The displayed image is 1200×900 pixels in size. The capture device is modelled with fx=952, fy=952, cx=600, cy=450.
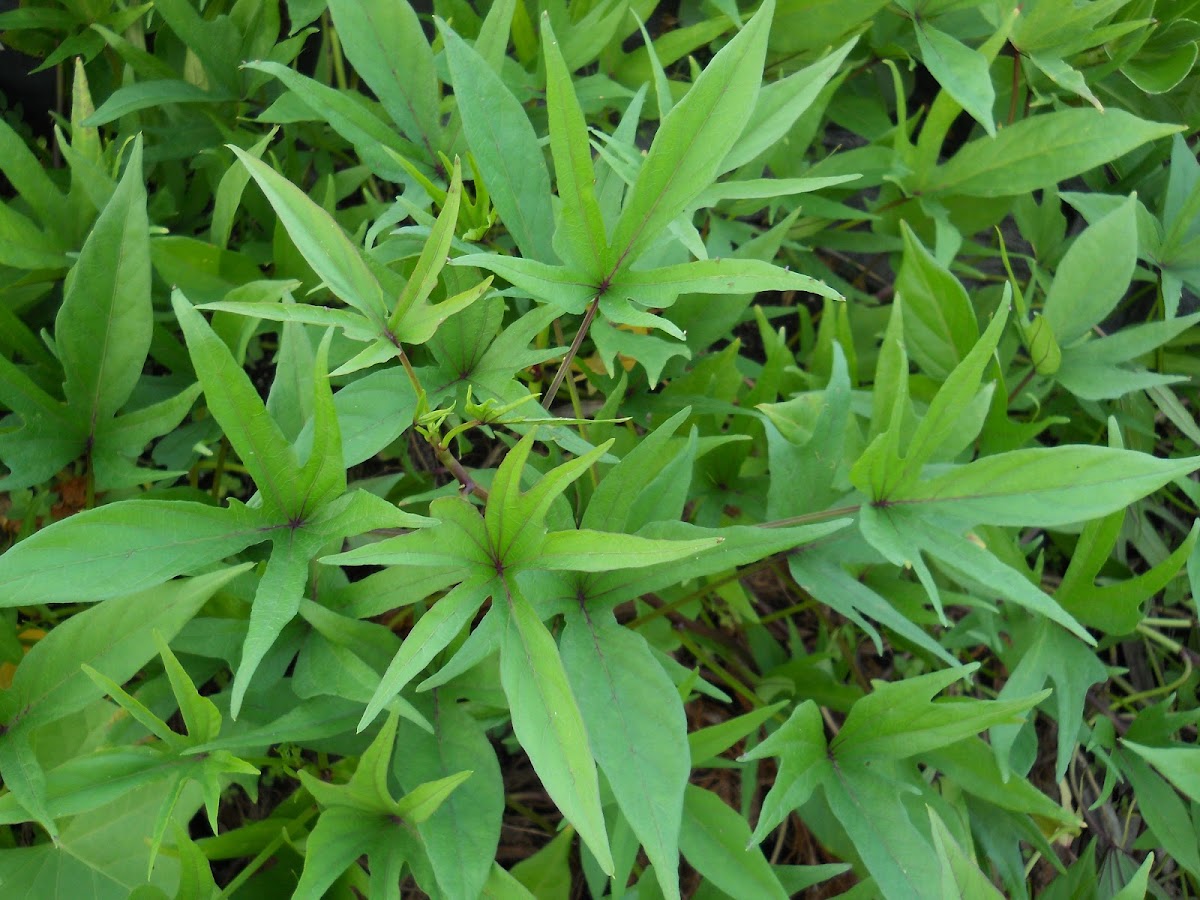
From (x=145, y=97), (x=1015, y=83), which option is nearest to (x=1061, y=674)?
(x=1015, y=83)

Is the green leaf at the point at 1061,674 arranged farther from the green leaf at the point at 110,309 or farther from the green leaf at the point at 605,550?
the green leaf at the point at 110,309

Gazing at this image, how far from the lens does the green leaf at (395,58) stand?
0.67 m

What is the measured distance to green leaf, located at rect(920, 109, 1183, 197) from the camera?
0.78 metres

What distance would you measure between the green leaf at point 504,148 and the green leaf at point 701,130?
0.33ft

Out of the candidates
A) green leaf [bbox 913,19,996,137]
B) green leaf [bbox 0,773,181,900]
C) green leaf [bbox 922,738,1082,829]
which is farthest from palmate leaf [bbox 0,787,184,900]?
green leaf [bbox 913,19,996,137]

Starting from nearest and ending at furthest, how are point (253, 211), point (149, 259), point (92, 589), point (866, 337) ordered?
point (92, 589)
point (149, 259)
point (253, 211)
point (866, 337)

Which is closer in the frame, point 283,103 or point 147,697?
point 147,697

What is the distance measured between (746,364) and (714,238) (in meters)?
0.15

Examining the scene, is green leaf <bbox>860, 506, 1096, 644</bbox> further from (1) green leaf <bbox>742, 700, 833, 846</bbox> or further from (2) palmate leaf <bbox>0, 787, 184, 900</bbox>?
(2) palmate leaf <bbox>0, 787, 184, 900</bbox>

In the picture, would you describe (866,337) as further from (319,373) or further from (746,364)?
(319,373)

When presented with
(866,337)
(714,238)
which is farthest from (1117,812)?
(714,238)

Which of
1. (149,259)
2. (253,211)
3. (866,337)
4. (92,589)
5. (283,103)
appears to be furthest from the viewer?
(866,337)

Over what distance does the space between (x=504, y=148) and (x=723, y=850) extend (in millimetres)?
487

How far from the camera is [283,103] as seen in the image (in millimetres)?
751
